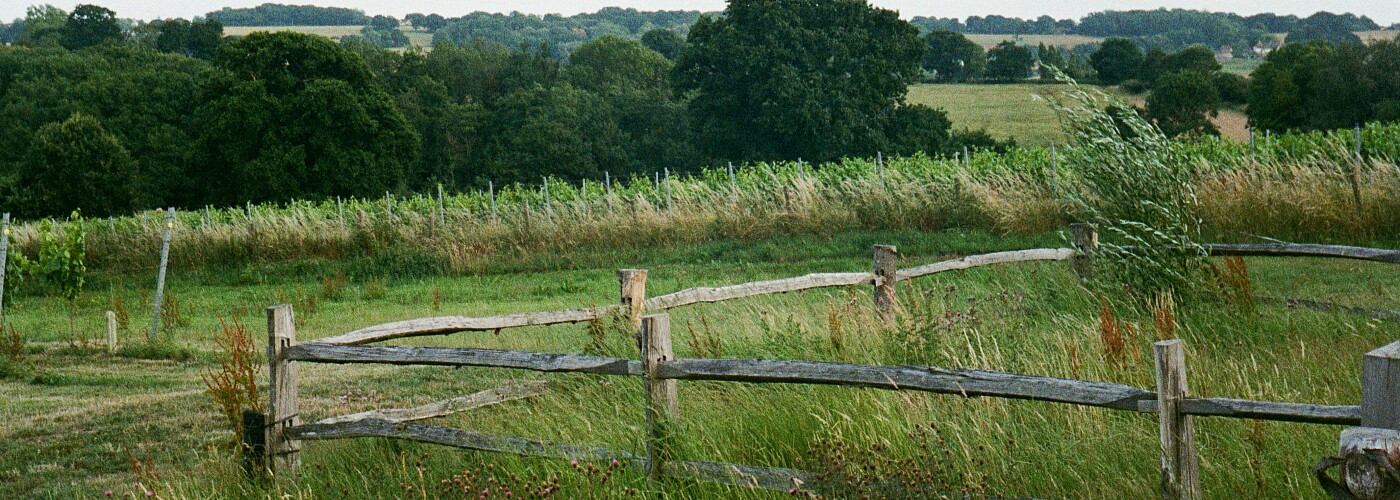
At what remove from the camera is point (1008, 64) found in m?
71.4

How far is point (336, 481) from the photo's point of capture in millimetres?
5746

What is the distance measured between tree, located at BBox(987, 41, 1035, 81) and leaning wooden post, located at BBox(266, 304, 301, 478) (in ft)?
227

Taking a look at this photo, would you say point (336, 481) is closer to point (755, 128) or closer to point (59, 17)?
point (755, 128)

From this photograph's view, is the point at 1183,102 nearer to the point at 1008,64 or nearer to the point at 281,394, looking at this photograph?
the point at 1008,64

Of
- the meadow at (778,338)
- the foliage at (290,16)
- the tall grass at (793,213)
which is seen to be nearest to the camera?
the meadow at (778,338)

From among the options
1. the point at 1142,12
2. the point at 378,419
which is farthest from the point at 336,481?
the point at 1142,12

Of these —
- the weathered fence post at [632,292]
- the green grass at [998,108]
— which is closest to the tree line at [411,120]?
the green grass at [998,108]

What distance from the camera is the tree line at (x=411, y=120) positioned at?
129 ft

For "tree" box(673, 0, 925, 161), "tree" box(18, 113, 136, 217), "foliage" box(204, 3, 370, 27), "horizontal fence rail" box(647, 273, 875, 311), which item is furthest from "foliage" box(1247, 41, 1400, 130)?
"foliage" box(204, 3, 370, 27)

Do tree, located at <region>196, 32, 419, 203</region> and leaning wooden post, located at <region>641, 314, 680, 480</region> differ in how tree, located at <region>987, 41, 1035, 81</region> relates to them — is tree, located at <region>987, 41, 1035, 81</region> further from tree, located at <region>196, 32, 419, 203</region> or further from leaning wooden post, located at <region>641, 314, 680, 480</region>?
leaning wooden post, located at <region>641, 314, 680, 480</region>

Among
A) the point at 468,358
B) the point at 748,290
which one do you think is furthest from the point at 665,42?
the point at 468,358

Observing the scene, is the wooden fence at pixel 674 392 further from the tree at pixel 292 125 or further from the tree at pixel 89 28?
the tree at pixel 89 28

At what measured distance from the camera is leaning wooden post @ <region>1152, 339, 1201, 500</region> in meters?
3.63

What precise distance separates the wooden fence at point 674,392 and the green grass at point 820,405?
0.13m
